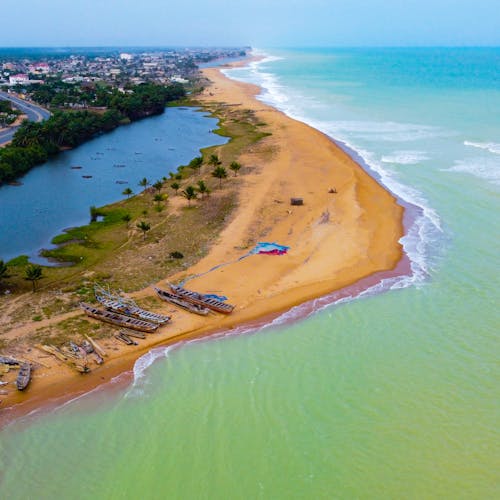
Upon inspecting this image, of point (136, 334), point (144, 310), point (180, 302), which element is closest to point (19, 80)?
point (144, 310)

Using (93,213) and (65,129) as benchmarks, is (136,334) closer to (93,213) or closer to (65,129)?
(93,213)

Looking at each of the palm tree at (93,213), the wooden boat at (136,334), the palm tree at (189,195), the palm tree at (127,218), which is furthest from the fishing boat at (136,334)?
the palm tree at (189,195)

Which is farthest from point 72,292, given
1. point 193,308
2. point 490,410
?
point 490,410

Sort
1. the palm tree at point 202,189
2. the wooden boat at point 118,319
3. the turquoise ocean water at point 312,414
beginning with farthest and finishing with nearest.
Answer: the palm tree at point 202,189
the wooden boat at point 118,319
the turquoise ocean water at point 312,414

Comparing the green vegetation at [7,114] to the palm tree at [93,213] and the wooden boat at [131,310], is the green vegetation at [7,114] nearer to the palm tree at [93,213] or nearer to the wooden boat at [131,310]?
the palm tree at [93,213]

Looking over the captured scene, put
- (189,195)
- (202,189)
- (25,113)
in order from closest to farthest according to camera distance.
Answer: (189,195)
(202,189)
(25,113)

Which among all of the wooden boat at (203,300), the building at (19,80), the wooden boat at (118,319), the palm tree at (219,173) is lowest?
the wooden boat at (118,319)
